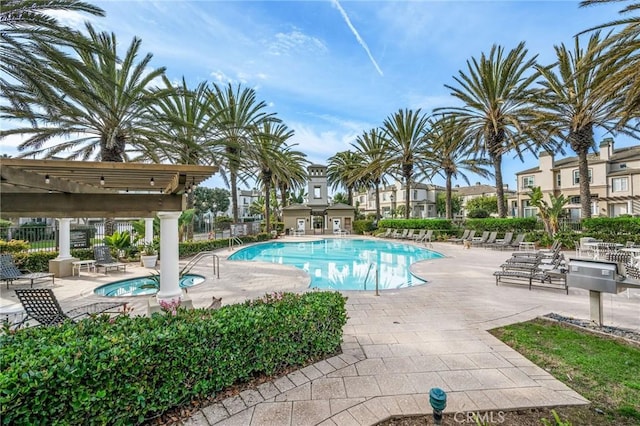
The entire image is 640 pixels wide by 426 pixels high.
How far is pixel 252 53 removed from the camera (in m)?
11.3

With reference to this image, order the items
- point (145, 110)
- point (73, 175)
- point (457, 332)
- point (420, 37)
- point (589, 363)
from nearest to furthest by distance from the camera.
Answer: point (589, 363) < point (73, 175) < point (457, 332) < point (420, 37) < point (145, 110)

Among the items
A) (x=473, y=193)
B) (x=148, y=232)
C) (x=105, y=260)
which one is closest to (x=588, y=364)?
(x=105, y=260)

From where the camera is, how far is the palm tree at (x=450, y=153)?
21750 mm

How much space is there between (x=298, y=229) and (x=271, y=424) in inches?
1276

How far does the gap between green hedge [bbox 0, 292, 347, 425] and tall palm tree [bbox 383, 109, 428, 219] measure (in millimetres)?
25533

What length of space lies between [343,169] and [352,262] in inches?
940

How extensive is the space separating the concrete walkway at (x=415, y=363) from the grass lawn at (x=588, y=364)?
185 millimetres

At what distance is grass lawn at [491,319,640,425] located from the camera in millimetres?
3037

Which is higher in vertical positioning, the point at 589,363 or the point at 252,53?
the point at 252,53

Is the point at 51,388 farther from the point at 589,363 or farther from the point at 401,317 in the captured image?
the point at 589,363

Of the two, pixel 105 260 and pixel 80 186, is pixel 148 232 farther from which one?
pixel 80 186

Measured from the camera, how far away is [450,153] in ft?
82.3

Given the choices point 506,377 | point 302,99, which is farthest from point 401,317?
point 302,99

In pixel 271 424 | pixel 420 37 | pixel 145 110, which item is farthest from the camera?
pixel 145 110
